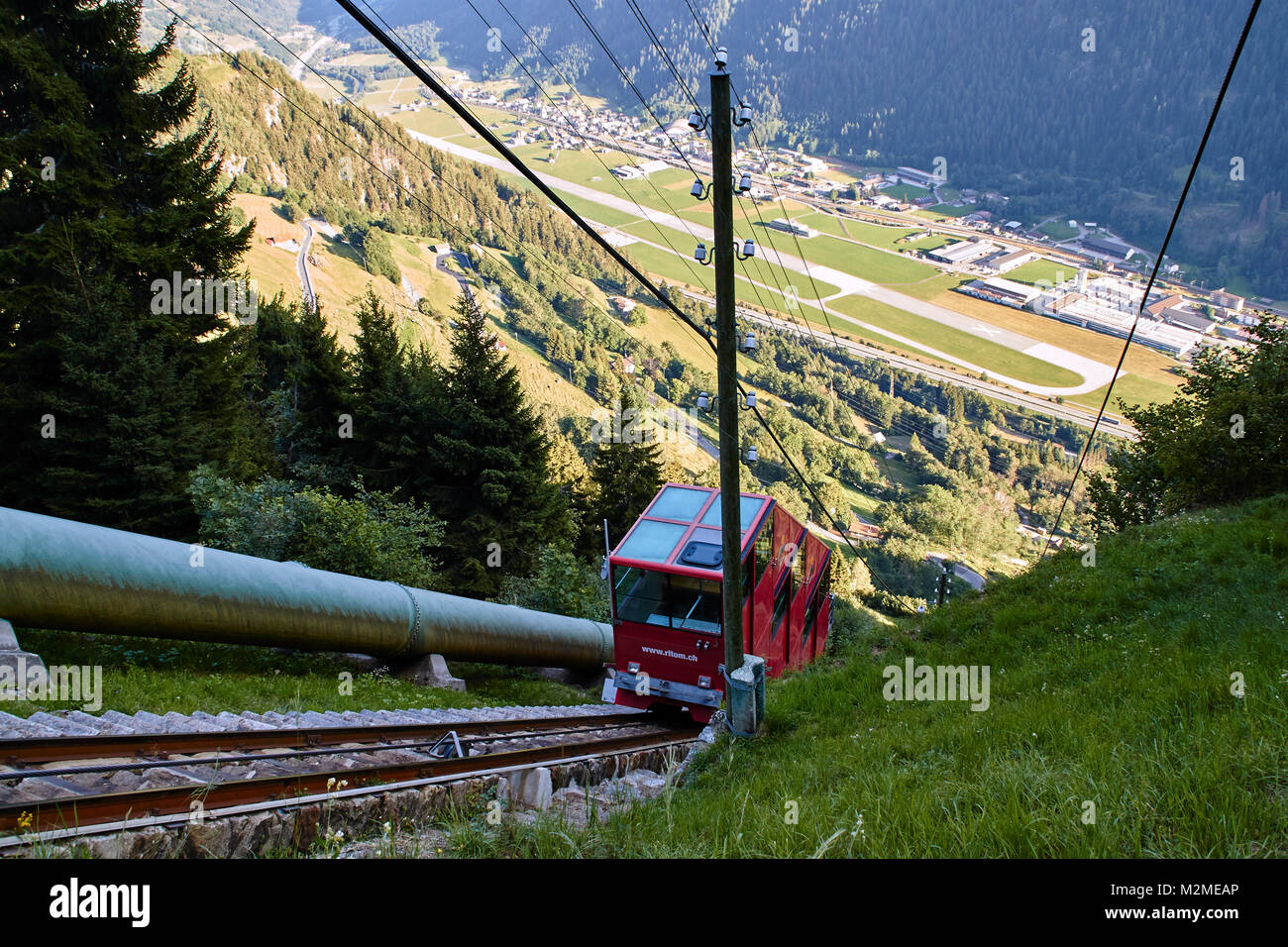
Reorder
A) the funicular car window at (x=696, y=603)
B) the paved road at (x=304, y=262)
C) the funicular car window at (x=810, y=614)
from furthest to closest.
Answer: the paved road at (x=304, y=262) → the funicular car window at (x=810, y=614) → the funicular car window at (x=696, y=603)

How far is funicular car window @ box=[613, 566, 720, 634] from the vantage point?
13.7 meters

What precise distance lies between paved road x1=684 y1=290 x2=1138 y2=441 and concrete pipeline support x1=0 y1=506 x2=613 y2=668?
5359 inches

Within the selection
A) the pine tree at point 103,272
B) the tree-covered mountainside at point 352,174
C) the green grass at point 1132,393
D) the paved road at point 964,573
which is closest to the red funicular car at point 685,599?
the pine tree at point 103,272

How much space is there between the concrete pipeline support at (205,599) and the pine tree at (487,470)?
1427 centimetres

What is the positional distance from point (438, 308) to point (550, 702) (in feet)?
362

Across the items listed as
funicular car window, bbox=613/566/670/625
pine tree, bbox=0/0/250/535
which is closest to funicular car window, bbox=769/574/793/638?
funicular car window, bbox=613/566/670/625

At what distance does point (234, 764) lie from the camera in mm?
7594

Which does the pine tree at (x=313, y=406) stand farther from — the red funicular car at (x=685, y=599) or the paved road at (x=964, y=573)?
the paved road at (x=964, y=573)

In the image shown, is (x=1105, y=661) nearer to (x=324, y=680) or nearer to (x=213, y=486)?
(x=324, y=680)

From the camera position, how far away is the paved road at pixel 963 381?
5896 inches

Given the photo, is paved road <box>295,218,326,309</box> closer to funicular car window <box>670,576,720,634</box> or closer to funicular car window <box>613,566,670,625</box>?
funicular car window <box>613,566,670,625</box>

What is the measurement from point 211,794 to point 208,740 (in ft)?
6.12

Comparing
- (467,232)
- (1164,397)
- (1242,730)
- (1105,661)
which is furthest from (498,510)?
(1164,397)

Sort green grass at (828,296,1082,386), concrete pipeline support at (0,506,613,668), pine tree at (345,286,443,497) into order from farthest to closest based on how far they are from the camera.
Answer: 1. green grass at (828,296,1082,386)
2. pine tree at (345,286,443,497)
3. concrete pipeline support at (0,506,613,668)
